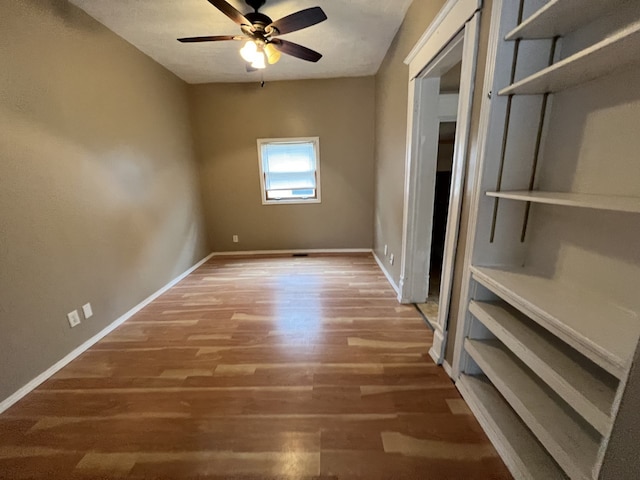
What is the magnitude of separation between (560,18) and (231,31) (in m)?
2.67

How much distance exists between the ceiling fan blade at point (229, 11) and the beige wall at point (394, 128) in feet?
4.46

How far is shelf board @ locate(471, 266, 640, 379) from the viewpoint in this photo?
712 millimetres

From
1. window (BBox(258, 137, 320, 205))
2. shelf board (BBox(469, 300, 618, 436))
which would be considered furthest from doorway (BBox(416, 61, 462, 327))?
window (BBox(258, 137, 320, 205))

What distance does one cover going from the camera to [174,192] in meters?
3.37

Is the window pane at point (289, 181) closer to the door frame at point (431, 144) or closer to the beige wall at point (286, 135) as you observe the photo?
the beige wall at point (286, 135)

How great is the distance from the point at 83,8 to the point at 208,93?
5.98ft

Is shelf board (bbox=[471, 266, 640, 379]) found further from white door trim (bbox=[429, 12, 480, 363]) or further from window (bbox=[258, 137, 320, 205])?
window (bbox=[258, 137, 320, 205])

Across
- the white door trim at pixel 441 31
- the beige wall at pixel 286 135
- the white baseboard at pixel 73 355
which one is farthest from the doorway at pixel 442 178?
the white baseboard at pixel 73 355

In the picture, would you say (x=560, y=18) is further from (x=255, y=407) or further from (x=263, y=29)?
(x=255, y=407)

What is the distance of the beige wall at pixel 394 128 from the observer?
2039 mm

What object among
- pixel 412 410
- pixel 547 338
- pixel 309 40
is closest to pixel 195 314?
pixel 412 410

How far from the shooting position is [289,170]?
13.7 ft

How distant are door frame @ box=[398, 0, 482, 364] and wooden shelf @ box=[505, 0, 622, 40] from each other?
0.28 metres

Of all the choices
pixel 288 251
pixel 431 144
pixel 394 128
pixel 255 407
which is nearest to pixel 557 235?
pixel 431 144
